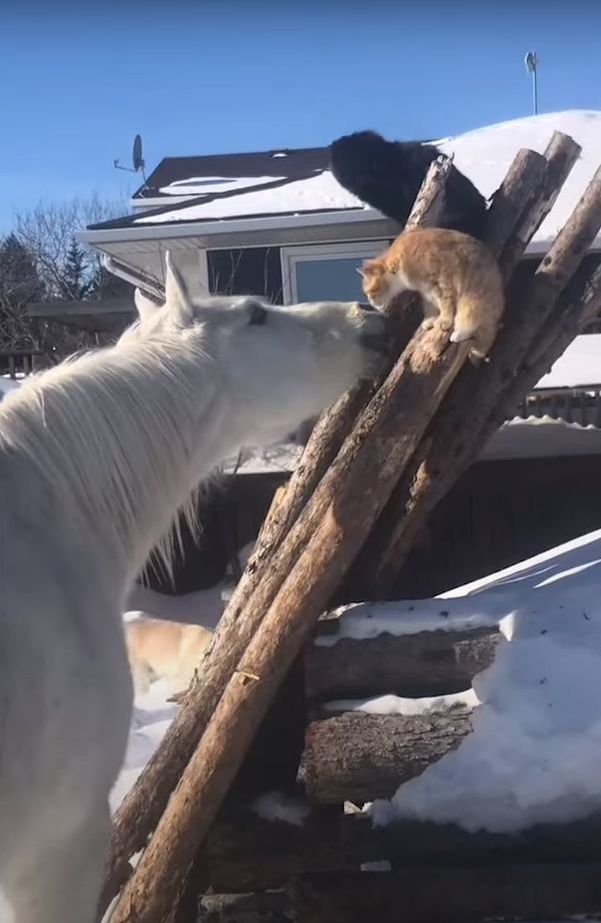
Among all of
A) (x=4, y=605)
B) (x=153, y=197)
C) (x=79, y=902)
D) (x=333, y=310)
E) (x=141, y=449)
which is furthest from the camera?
(x=153, y=197)

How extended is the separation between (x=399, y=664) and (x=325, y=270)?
8.70 metres

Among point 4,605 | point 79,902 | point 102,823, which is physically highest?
point 4,605

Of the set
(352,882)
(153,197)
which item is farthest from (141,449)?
(153,197)

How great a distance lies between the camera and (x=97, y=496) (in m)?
3.02

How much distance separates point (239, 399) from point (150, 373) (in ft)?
1.14

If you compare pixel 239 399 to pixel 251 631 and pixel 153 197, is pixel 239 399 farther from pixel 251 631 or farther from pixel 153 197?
pixel 153 197

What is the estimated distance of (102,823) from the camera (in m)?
2.81

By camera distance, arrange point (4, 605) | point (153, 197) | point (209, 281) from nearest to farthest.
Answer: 1. point (4, 605)
2. point (209, 281)
3. point (153, 197)

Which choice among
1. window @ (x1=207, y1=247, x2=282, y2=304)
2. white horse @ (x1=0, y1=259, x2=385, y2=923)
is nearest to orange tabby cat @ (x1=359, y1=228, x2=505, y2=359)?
white horse @ (x1=0, y1=259, x2=385, y2=923)

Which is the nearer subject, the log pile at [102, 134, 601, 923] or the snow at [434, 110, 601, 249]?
the log pile at [102, 134, 601, 923]

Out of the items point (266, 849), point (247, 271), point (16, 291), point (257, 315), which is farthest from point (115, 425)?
point (16, 291)

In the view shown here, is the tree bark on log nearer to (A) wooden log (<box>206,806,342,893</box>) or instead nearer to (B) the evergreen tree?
(A) wooden log (<box>206,806,342,893</box>)

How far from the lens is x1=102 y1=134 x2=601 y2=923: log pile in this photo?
3348mm

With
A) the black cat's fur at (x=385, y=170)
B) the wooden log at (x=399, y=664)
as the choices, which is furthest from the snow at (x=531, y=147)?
the wooden log at (x=399, y=664)
